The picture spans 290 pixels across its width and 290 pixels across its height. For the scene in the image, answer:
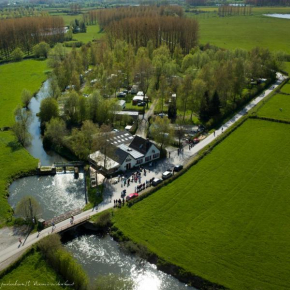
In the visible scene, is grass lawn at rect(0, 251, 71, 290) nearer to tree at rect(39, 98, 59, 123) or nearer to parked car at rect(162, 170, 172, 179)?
parked car at rect(162, 170, 172, 179)


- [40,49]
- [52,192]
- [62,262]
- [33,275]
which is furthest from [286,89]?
[40,49]

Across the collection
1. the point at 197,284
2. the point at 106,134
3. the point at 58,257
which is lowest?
the point at 197,284

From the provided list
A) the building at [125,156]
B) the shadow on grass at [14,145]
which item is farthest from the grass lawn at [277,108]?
the shadow on grass at [14,145]

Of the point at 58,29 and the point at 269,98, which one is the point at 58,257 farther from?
the point at 58,29

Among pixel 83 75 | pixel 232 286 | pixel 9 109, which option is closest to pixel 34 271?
pixel 232 286

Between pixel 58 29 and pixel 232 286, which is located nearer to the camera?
pixel 232 286

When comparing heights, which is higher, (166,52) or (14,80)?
(166,52)
